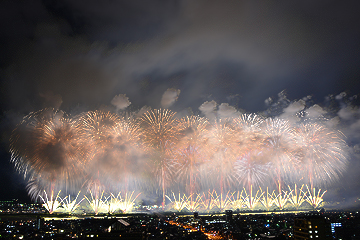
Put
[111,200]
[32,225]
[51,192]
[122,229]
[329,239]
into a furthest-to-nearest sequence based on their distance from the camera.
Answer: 1. [111,200]
2. [32,225]
3. [51,192]
4. [122,229]
5. [329,239]

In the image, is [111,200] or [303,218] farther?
[111,200]

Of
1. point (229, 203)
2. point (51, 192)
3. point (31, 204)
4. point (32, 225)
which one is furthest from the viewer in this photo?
point (31, 204)

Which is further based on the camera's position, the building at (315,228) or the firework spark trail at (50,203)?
the firework spark trail at (50,203)

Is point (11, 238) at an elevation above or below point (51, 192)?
below

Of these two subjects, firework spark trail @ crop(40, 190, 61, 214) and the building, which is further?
firework spark trail @ crop(40, 190, 61, 214)

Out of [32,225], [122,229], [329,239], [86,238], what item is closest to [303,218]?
[329,239]

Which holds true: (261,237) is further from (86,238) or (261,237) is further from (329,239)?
(86,238)

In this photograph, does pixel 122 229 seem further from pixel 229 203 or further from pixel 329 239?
pixel 229 203

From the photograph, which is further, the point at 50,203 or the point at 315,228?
the point at 50,203

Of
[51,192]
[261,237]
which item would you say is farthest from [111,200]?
[261,237]

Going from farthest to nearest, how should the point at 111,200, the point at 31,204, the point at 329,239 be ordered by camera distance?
the point at 31,204 → the point at 111,200 → the point at 329,239
